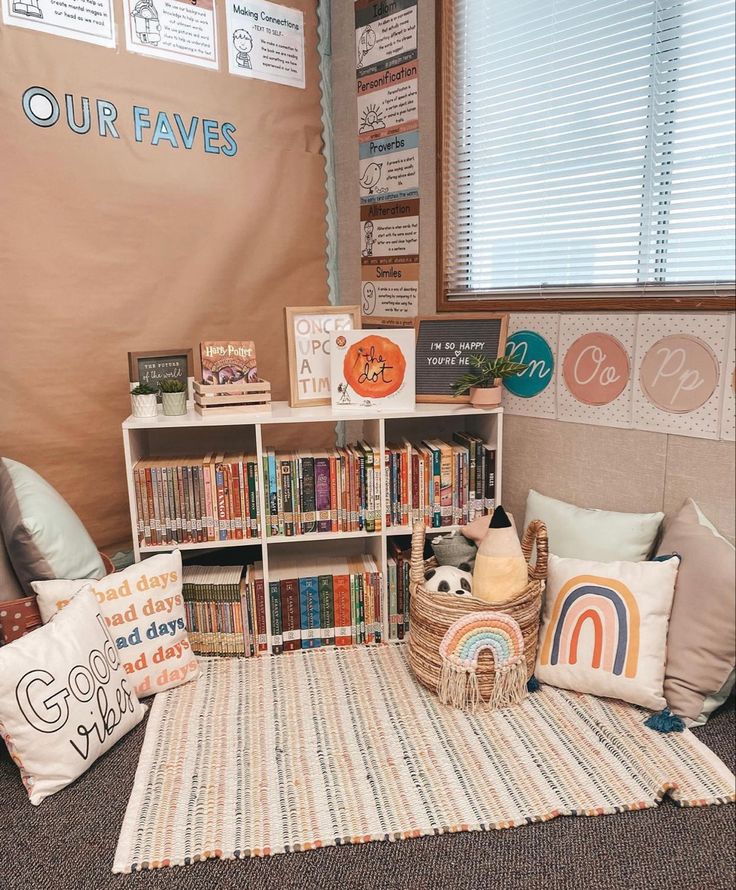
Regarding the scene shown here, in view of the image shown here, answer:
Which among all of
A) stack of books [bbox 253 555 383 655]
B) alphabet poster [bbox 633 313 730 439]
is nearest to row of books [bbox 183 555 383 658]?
stack of books [bbox 253 555 383 655]

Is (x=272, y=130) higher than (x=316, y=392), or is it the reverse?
(x=272, y=130)

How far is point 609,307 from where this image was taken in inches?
78.9

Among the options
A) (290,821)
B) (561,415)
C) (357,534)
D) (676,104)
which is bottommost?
(290,821)

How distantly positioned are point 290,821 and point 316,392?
1.22 meters

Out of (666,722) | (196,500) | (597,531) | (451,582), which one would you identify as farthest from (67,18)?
(666,722)

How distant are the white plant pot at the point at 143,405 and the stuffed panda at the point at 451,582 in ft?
3.11

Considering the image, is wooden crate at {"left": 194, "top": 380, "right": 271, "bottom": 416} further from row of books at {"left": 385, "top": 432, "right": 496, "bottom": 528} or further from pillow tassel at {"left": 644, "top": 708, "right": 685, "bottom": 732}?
pillow tassel at {"left": 644, "top": 708, "right": 685, "bottom": 732}

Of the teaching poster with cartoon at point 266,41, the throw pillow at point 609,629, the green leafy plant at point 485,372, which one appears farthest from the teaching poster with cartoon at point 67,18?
the throw pillow at point 609,629

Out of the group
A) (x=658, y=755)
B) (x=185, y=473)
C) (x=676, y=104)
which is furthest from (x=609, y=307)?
(x=185, y=473)

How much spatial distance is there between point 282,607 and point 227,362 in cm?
77

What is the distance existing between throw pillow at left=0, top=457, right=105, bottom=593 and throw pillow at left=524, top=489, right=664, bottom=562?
4.18ft

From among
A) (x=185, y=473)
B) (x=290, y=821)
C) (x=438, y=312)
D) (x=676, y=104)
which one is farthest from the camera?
(x=438, y=312)

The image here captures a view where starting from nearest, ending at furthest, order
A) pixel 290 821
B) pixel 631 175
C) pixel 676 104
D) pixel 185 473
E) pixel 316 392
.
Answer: pixel 290 821 < pixel 676 104 < pixel 631 175 < pixel 185 473 < pixel 316 392

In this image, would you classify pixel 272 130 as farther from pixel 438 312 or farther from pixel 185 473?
pixel 185 473
